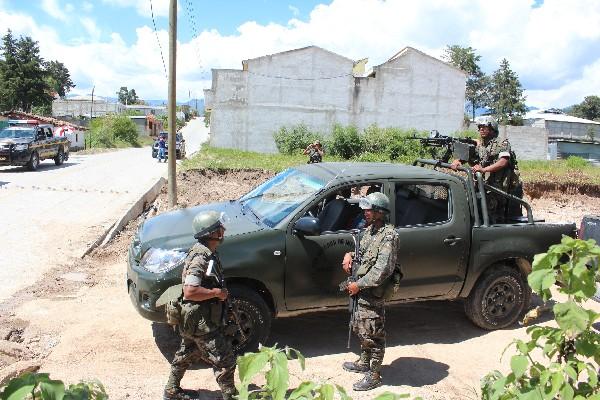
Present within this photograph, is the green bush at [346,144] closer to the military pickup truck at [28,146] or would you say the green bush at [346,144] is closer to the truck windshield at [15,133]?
the military pickup truck at [28,146]

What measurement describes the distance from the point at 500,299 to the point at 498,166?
1.60 meters

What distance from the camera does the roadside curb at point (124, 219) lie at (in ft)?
30.1

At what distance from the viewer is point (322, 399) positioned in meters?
1.79

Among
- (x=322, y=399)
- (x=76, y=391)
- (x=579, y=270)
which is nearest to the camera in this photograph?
(x=76, y=391)

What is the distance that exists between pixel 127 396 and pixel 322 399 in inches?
114

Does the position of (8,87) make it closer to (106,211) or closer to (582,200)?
(106,211)

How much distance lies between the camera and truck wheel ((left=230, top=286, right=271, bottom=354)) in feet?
15.5

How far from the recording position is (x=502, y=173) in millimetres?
6699

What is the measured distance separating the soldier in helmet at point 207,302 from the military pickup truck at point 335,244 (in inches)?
31.1

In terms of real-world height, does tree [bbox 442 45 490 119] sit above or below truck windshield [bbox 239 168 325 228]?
above

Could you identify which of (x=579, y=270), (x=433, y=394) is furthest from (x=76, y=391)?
(x=433, y=394)

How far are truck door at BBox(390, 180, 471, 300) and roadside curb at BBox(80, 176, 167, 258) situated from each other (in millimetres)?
5309

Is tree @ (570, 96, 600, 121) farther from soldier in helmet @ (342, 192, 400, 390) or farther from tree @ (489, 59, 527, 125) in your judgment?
soldier in helmet @ (342, 192, 400, 390)

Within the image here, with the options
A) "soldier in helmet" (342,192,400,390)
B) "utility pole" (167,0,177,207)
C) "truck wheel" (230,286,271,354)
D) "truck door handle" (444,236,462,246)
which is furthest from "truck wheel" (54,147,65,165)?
"soldier in helmet" (342,192,400,390)
